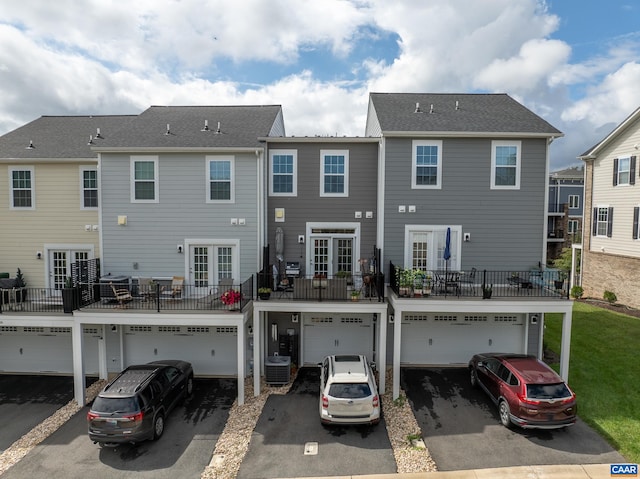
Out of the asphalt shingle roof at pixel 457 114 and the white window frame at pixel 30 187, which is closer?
the asphalt shingle roof at pixel 457 114

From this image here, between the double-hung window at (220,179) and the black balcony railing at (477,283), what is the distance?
6.57 m

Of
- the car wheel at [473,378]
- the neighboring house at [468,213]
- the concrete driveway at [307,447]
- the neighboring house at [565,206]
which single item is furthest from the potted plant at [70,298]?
the neighboring house at [565,206]

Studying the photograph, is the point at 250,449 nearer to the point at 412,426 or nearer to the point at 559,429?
the point at 412,426

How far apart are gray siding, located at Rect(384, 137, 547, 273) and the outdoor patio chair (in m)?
8.98

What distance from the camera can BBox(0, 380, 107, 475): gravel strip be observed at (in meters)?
8.73

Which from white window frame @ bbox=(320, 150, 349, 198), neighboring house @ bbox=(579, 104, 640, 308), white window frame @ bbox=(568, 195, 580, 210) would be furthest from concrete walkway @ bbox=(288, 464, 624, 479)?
white window frame @ bbox=(568, 195, 580, 210)

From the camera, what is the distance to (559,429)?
9477 mm

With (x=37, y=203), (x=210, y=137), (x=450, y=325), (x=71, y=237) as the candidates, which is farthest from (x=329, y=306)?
(x=37, y=203)

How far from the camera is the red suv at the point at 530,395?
8.95 m

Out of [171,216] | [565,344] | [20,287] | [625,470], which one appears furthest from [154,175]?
[625,470]

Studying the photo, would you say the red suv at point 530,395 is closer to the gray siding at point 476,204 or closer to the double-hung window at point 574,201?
the gray siding at point 476,204

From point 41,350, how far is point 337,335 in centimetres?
1117

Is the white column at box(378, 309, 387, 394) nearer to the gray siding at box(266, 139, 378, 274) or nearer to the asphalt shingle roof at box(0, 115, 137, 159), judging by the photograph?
the gray siding at box(266, 139, 378, 274)

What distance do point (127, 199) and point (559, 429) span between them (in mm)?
15577
